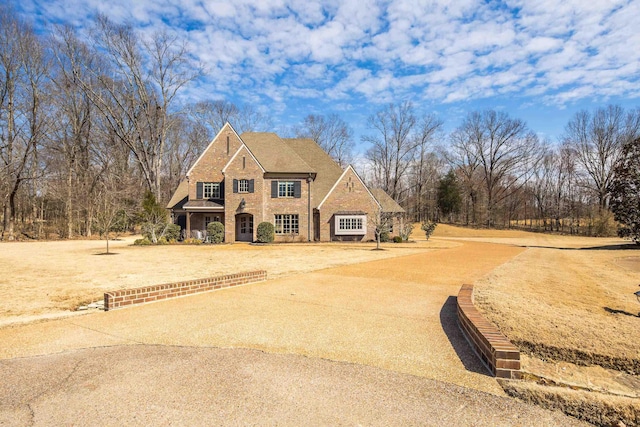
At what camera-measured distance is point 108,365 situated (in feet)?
13.3

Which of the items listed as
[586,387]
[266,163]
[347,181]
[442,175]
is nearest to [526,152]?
[442,175]

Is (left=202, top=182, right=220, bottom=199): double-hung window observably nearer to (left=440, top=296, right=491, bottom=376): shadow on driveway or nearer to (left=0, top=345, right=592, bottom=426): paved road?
(left=440, top=296, right=491, bottom=376): shadow on driveway

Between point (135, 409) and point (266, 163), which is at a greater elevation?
point (266, 163)

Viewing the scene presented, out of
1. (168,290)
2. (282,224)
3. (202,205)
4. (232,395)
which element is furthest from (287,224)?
(232,395)

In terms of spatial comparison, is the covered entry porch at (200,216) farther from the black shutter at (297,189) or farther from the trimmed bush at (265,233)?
the black shutter at (297,189)

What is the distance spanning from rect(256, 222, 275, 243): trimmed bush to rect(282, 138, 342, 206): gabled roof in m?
4.41

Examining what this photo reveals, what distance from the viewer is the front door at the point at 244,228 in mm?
26875

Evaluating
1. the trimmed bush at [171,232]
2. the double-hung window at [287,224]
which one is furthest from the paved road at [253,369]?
the double-hung window at [287,224]

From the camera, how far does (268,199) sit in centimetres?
2656

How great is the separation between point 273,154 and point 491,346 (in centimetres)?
2584

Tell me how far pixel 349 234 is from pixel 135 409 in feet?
79.0

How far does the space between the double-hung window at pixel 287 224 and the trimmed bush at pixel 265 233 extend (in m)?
1.60

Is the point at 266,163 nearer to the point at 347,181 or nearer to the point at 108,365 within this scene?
the point at 347,181

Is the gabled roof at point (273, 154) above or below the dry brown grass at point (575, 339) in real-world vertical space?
above
